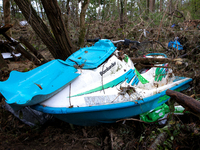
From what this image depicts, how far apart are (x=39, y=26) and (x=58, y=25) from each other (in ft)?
1.38

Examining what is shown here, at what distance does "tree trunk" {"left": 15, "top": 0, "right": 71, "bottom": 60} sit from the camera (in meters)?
3.06

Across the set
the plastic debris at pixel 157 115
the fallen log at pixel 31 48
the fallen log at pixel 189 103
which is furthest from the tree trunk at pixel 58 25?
the fallen log at pixel 189 103

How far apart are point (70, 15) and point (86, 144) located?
18.1 feet

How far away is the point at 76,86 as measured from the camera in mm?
2172

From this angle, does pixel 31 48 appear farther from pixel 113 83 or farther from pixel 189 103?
pixel 189 103

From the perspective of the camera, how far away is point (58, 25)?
3.20m

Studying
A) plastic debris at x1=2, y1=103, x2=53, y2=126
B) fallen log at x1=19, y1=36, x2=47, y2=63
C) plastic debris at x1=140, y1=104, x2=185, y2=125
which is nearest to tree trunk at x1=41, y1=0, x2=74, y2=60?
fallen log at x1=19, y1=36, x2=47, y2=63

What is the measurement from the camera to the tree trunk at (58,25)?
297 cm

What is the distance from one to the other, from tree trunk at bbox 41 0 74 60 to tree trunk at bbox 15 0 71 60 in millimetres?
73

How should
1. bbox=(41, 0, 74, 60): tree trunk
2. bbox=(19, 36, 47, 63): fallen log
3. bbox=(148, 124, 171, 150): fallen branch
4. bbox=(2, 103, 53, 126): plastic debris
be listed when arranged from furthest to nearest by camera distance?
bbox=(19, 36, 47, 63): fallen log → bbox=(41, 0, 74, 60): tree trunk → bbox=(2, 103, 53, 126): plastic debris → bbox=(148, 124, 171, 150): fallen branch

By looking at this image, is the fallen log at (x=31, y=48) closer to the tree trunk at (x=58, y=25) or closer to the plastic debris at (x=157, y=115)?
the tree trunk at (x=58, y=25)

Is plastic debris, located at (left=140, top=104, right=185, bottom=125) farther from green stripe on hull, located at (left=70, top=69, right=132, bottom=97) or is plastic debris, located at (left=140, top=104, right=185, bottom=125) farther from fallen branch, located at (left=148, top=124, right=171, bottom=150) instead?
green stripe on hull, located at (left=70, top=69, right=132, bottom=97)

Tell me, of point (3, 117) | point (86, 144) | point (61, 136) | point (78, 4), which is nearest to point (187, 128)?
point (86, 144)

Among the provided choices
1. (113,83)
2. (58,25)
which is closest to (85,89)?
(113,83)
